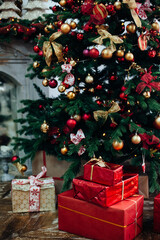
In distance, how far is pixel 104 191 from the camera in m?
1.56

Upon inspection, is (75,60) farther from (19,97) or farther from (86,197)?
(19,97)

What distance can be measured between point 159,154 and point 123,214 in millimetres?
614

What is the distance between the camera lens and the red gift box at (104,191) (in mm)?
1578

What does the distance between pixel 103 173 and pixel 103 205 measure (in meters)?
0.18

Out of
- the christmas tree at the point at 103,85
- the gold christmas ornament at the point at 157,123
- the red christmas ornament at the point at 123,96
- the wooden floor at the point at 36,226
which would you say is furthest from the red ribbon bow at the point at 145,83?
the wooden floor at the point at 36,226

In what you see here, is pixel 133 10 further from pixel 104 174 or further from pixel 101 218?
pixel 101 218

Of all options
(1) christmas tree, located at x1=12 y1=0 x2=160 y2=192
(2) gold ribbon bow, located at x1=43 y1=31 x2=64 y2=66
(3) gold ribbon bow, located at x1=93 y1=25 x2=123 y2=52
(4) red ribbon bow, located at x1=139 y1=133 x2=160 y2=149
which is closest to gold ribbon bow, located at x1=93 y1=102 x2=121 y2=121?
(1) christmas tree, located at x1=12 y1=0 x2=160 y2=192

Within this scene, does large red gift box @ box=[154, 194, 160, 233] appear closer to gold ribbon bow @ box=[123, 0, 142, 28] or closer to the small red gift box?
the small red gift box

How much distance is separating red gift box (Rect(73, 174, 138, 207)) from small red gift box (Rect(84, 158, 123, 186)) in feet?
0.10

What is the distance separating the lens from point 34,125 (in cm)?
223

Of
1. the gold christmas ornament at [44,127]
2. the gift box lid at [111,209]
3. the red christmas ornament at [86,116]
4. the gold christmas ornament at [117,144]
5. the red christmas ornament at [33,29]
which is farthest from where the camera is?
the red christmas ornament at [33,29]

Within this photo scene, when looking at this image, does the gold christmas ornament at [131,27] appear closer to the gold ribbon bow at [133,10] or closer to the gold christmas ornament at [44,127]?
A: the gold ribbon bow at [133,10]

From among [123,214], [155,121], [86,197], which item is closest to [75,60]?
[155,121]

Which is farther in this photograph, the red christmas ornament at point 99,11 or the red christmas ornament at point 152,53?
the red christmas ornament at point 152,53
